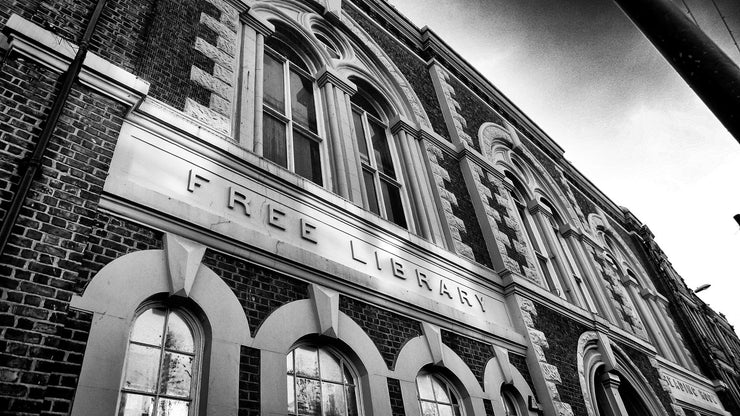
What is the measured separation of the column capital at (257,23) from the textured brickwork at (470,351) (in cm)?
508

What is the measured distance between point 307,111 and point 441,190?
2.78 meters

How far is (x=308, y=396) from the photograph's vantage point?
4.52m

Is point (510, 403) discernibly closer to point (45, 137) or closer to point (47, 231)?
point (47, 231)

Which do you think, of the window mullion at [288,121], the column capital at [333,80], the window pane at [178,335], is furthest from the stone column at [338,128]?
the window pane at [178,335]

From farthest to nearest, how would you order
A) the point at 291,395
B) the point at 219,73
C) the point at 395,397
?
the point at 219,73 < the point at 395,397 < the point at 291,395

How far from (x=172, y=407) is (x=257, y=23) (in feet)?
18.1

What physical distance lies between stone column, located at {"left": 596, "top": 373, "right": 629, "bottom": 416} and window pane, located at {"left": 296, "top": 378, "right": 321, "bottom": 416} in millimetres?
7110

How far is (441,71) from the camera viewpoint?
38.5 ft

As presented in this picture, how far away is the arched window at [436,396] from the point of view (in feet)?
18.6

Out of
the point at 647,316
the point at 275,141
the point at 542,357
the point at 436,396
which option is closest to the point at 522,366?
the point at 542,357

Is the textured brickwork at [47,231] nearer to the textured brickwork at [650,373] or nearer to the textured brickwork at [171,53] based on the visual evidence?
the textured brickwork at [171,53]

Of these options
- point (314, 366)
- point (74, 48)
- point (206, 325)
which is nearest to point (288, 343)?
point (314, 366)

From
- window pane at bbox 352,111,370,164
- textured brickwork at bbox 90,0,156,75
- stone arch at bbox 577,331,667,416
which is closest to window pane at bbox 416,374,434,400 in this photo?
window pane at bbox 352,111,370,164

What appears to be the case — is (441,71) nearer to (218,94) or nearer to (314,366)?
(218,94)
